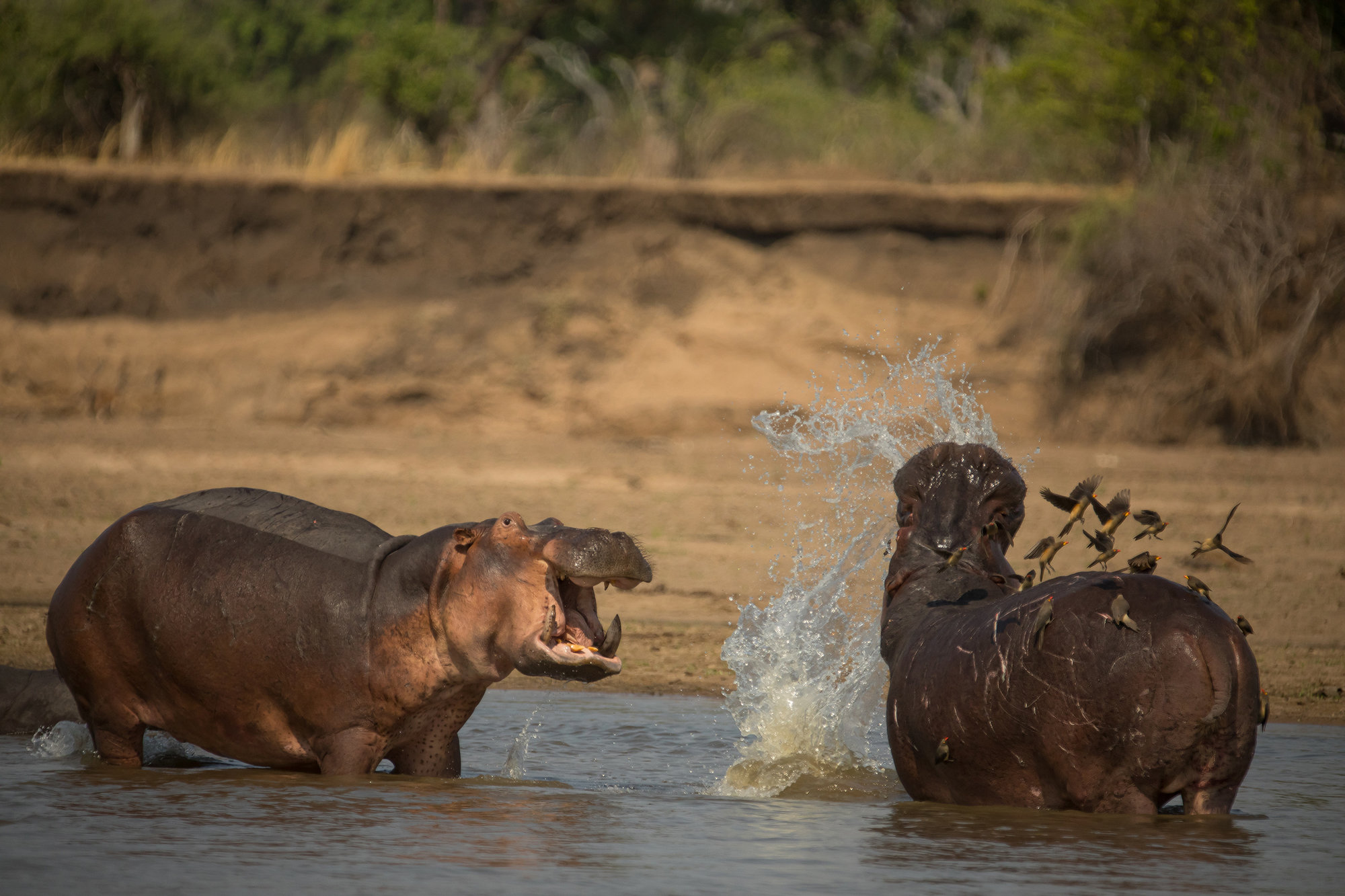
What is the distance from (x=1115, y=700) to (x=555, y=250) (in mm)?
12689

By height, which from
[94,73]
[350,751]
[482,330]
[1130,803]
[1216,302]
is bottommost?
[350,751]

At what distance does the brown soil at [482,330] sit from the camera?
13953 millimetres

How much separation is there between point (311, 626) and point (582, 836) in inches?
38.9

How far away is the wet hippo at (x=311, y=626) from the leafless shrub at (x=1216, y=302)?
11.7 m

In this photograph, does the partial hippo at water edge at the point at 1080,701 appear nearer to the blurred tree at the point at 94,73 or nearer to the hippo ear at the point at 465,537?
the hippo ear at the point at 465,537

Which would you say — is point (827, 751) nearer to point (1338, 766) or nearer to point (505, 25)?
point (1338, 766)

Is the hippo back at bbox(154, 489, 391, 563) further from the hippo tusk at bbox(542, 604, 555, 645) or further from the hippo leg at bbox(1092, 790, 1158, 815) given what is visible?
the hippo leg at bbox(1092, 790, 1158, 815)

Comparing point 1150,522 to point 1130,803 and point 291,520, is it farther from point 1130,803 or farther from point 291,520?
point 291,520

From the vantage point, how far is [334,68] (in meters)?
30.3

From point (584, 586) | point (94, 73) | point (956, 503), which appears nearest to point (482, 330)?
point (94, 73)

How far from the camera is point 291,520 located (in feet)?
15.0

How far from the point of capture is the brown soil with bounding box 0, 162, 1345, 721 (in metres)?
14.0

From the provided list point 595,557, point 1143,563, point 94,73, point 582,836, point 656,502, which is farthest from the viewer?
point 94,73

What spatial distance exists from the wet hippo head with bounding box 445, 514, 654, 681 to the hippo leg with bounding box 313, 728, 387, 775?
1.51ft
